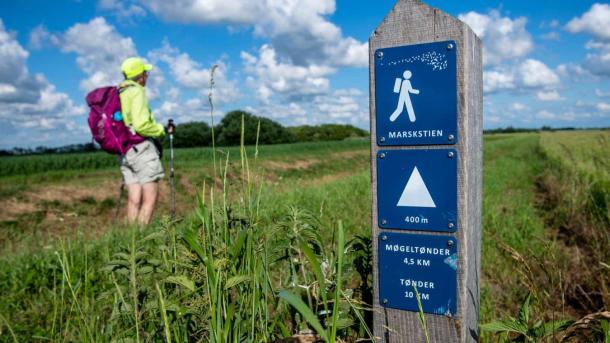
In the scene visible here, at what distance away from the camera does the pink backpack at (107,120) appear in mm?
5117

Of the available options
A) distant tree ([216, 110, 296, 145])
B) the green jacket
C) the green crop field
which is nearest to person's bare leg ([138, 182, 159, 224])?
the green crop field

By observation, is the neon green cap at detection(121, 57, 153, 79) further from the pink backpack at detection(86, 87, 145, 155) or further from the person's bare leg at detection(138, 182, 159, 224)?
the person's bare leg at detection(138, 182, 159, 224)

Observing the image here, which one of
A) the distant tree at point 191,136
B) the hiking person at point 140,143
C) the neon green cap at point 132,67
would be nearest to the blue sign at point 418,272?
the hiking person at point 140,143

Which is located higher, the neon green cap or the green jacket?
the neon green cap

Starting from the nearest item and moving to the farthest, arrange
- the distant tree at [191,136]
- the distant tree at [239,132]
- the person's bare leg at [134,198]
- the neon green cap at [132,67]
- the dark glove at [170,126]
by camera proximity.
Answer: the neon green cap at [132,67] < the person's bare leg at [134,198] < the dark glove at [170,126] < the distant tree at [239,132] < the distant tree at [191,136]

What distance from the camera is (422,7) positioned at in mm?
1658

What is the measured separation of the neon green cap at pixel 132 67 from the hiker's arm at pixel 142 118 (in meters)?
0.24

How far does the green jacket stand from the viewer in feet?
16.9

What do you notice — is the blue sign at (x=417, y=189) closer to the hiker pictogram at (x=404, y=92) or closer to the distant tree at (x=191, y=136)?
the hiker pictogram at (x=404, y=92)

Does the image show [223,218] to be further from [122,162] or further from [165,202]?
[165,202]

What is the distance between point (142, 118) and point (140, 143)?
34cm

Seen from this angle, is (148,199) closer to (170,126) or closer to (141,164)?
(141,164)

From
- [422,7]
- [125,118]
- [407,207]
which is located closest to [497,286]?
[407,207]

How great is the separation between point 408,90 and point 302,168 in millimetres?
18919
